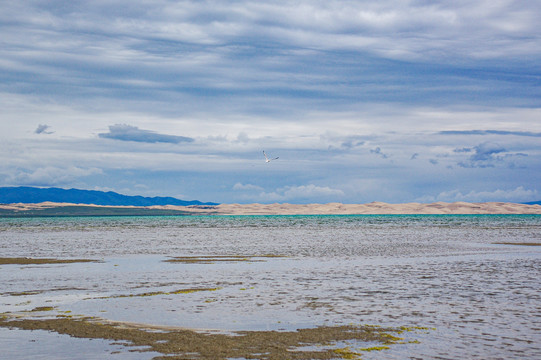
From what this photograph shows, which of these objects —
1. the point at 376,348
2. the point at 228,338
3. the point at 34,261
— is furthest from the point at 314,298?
the point at 34,261

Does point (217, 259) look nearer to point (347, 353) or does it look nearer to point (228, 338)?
point (228, 338)

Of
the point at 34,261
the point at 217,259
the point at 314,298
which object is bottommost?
the point at 217,259

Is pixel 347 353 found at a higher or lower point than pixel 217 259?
higher

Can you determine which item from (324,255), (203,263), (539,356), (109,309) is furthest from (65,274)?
(539,356)

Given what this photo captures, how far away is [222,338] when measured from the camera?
14.7 m

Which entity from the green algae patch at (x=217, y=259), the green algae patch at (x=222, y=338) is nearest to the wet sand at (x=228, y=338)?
the green algae patch at (x=222, y=338)

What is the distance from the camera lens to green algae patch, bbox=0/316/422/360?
1312cm

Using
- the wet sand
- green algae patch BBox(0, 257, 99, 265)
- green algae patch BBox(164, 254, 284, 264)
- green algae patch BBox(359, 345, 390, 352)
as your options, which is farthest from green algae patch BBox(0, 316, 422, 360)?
green algae patch BBox(0, 257, 99, 265)

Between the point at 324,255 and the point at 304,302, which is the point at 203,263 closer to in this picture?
the point at 324,255

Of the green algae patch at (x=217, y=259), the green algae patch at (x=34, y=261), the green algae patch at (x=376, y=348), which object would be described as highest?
the green algae patch at (x=376, y=348)

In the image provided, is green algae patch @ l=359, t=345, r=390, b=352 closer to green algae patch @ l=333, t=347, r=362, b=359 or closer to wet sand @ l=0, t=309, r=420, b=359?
wet sand @ l=0, t=309, r=420, b=359

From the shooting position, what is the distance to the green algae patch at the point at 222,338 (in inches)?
516

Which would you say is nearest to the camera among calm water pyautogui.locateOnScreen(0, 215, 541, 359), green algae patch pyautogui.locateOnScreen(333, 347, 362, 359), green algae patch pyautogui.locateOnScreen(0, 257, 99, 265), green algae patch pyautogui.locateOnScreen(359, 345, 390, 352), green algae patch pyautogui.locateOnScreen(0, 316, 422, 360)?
green algae patch pyautogui.locateOnScreen(333, 347, 362, 359)

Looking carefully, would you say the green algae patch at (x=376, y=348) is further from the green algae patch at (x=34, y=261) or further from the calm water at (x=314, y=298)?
the green algae patch at (x=34, y=261)
